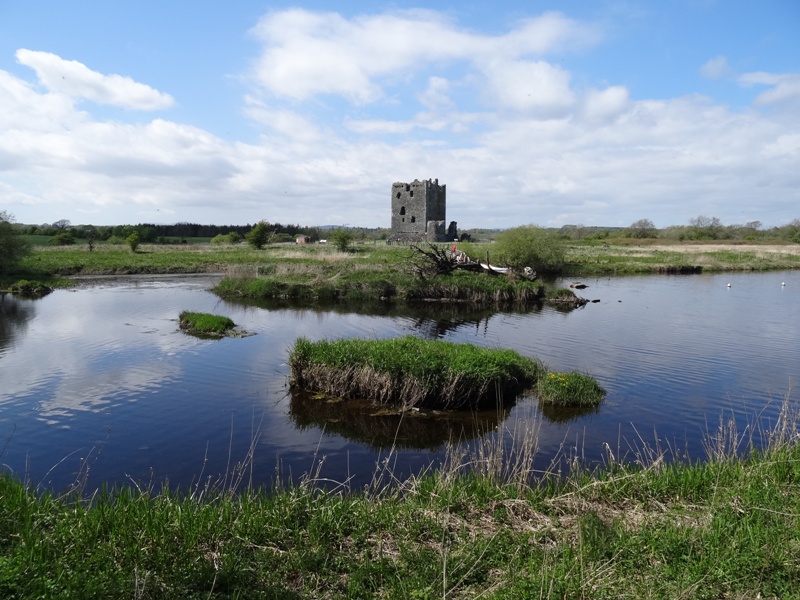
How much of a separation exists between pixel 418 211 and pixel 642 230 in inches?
2416

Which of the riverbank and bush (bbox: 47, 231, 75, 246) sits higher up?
bush (bbox: 47, 231, 75, 246)

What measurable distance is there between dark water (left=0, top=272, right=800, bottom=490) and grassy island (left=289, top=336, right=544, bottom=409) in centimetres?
71

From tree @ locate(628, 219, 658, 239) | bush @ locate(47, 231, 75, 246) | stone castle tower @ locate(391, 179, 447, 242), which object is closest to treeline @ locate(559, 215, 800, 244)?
tree @ locate(628, 219, 658, 239)

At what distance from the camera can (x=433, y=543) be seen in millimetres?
6355

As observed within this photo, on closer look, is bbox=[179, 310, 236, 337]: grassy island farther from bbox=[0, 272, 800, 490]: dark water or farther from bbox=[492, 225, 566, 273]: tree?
bbox=[492, 225, 566, 273]: tree

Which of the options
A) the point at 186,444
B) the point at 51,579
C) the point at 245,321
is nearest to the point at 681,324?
the point at 245,321

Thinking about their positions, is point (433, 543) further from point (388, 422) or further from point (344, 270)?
point (344, 270)

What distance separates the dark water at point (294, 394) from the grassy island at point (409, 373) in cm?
71

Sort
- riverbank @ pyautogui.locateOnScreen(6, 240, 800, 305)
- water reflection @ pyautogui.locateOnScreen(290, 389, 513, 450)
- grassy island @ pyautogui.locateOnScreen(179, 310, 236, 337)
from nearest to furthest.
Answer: water reflection @ pyautogui.locateOnScreen(290, 389, 513, 450) < grassy island @ pyautogui.locateOnScreen(179, 310, 236, 337) < riverbank @ pyautogui.locateOnScreen(6, 240, 800, 305)

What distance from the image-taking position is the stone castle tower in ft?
239

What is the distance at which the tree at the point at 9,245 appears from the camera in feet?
125

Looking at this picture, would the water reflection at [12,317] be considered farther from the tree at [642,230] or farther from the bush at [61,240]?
the tree at [642,230]

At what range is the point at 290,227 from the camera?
4097 inches

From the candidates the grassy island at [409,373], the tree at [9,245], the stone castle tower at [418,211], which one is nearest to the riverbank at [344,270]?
the tree at [9,245]
